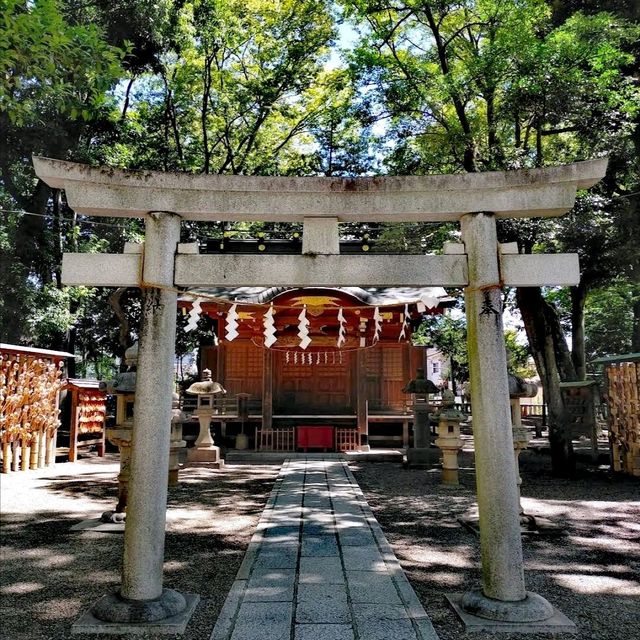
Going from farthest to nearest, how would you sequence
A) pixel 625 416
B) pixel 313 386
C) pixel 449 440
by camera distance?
pixel 313 386 < pixel 625 416 < pixel 449 440

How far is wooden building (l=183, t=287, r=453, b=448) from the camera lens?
49.5 feet

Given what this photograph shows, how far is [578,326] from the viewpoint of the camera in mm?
18938

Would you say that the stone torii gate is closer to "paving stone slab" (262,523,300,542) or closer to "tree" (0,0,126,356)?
"paving stone slab" (262,523,300,542)

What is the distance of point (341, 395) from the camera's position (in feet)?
→ 55.3

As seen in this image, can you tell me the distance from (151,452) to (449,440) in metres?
7.63

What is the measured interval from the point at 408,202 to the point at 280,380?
12.7 metres

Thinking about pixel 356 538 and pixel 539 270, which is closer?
pixel 539 270

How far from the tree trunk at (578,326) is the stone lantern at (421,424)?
7278 mm

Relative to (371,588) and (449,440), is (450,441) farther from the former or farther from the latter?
(371,588)

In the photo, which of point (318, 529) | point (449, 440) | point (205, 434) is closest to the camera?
point (318, 529)

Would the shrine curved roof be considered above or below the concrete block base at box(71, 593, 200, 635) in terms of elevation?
above

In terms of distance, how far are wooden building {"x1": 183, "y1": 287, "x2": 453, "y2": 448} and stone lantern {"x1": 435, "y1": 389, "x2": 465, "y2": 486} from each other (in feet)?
14.5

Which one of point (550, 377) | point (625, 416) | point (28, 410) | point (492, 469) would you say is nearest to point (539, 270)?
point (492, 469)

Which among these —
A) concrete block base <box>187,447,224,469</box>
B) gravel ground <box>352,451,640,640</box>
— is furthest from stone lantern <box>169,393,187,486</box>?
gravel ground <box>352,451,640,640</box>
